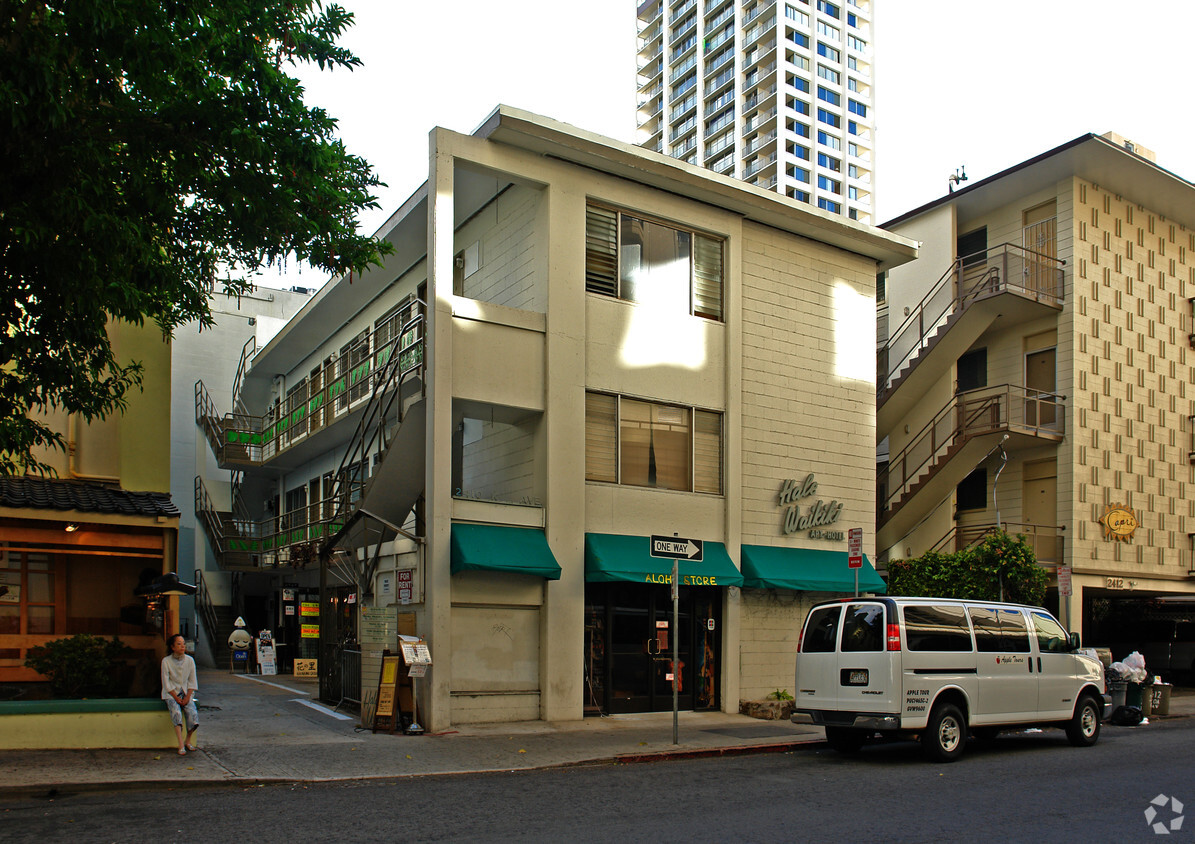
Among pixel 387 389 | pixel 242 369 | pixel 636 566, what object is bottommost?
pixel 636 566

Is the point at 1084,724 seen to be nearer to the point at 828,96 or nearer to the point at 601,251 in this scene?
the point at 601,251

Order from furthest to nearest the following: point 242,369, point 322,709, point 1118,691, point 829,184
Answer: point 829,184 → point 242,369 → point 1118,691 → point 322,709

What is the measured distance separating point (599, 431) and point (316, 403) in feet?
36.3

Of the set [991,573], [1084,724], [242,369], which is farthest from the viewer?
[242,369]

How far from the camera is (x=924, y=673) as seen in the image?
1275 centimetres

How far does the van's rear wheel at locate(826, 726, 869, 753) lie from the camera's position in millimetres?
13775

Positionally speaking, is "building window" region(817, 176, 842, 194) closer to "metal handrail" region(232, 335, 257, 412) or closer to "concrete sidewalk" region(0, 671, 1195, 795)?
"metal handrail" region(232, 335, 257, 412)

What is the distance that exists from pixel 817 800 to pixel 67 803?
714 cm

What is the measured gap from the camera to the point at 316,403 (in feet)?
86.2

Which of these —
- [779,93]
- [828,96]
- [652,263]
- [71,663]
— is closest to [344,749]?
[71,663]

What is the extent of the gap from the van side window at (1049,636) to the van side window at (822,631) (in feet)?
10.3

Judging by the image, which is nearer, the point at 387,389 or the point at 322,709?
the point at 322,709

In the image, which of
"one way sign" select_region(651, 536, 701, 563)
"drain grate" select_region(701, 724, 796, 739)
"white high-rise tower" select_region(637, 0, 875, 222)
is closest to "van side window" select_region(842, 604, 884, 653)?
"one way sign" select_region(651, 536, 701, 563)

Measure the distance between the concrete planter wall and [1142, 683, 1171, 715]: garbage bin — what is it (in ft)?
58.1
